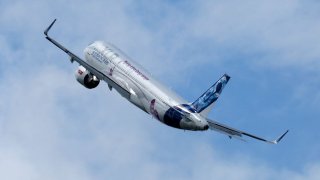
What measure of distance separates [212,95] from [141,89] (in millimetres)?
11134

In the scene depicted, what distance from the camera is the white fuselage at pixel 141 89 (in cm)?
12412

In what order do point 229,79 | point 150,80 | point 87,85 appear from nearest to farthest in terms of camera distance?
point 229,79 → point 150,80 → point 87,85

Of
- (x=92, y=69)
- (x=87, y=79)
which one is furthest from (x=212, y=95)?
(x=87, y=79)

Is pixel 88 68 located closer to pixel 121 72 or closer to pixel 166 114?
pixel 121 72

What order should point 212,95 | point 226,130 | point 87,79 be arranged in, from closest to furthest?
point 212,95, point 226,130, point 87,79

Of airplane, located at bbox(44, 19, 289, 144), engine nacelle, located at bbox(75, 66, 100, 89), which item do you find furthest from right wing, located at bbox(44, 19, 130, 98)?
engine nacelle, located at bbox(75, 66, 100, 89)

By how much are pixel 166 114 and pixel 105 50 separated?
20.0 metres

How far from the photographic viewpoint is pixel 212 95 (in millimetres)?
123812

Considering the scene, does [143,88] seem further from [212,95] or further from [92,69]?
[212,95]

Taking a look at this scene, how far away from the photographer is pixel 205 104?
123812mm

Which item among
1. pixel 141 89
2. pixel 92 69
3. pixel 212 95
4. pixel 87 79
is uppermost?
pixel 87 79

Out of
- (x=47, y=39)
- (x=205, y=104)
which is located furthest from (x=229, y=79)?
(x=47, y=39)

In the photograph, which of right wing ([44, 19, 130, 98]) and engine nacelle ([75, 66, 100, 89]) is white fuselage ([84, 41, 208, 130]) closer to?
right wing ([44, 19, 130, 98])

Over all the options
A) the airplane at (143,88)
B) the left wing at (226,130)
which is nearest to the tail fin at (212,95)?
the airplane at (143,88)
